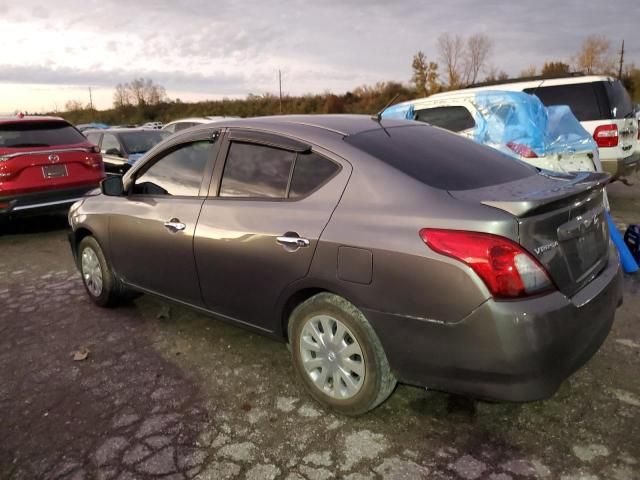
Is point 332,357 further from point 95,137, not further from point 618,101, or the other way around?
point 95,137

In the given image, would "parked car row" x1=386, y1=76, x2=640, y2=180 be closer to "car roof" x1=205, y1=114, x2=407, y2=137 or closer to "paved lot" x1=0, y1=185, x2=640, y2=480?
"paved lot" x1=0, y1=185, x2=640, y2=480

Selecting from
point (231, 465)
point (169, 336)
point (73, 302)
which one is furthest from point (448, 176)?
point (73, 302)

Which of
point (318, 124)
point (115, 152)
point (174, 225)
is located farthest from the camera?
point (115, 152)

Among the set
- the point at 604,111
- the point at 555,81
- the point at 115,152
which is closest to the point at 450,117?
the point at 555,81

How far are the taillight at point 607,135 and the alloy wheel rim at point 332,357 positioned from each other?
6771 millimetres

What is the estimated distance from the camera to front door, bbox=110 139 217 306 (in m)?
3.55

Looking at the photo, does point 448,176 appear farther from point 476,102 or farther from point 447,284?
point 476,102

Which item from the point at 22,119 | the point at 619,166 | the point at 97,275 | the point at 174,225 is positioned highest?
the point at 22,119

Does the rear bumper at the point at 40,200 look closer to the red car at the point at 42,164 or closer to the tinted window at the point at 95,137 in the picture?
the red car at the point at 42,164

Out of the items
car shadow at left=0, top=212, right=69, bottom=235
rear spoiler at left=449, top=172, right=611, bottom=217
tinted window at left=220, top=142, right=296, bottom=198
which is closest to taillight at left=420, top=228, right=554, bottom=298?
rear spoiler at left=449, top=172, right=611, bottom=217

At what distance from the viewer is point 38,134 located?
24.5ft

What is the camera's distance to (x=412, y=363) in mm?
2547

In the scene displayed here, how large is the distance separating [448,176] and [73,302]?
3.75 m

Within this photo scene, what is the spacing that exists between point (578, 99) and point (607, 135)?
2.37 feet
